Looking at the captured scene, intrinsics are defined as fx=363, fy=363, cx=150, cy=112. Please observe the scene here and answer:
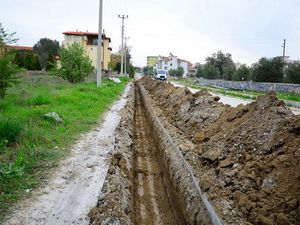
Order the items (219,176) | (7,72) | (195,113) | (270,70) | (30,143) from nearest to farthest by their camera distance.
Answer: (219,176) < (30,143) < (195,113) < (7,72) < (270,70)

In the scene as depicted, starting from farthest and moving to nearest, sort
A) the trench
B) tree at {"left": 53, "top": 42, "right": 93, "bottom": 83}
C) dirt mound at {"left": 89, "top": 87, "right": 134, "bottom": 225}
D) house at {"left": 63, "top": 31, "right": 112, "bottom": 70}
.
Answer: house at {"left": 63, "top": 31, "right": 112, "bottom": 70}, tree at {"left": 53, "top": 42, "right": 93, "bottom": 83}, the trench, dirt mound at {"left": 89, "top": 87, "right": 134, "bottom": 225}

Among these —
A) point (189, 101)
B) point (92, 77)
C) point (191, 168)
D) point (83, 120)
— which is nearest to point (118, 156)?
point (191, 168)

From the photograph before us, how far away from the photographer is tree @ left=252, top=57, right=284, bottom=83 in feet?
161

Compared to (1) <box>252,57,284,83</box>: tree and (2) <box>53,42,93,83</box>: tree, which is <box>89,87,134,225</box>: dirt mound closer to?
(2) <box>53,42,93,83</box>: tree

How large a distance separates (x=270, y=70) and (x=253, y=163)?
4621cm

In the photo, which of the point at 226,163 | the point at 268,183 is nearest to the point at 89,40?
the point at 226,163

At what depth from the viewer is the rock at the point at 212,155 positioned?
25.6 ft

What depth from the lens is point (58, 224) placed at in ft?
16.1

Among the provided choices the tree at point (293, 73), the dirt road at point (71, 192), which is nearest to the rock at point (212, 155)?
the dirt road at point (71, 192)

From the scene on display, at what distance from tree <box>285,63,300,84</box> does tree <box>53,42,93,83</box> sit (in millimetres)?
25942

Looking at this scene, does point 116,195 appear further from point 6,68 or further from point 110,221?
point 6,68

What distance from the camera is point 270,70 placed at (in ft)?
163

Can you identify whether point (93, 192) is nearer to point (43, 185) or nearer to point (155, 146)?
point (43, 185)

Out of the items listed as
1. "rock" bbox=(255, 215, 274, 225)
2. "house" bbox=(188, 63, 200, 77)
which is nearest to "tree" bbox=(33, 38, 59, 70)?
"house" bbox=(188, 63, 200, 77)
